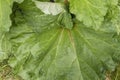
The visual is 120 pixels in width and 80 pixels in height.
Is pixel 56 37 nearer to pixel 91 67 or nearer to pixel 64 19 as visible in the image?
pixel 64 19

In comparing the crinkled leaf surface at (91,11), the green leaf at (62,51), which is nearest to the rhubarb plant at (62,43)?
the green leaf at (62,51)

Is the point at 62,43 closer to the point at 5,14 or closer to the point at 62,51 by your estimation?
the point at 62,51

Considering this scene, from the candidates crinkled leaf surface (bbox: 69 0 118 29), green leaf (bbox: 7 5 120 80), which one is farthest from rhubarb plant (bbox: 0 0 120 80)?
crinkled leaf surface (bbox: 69 0 118 29)

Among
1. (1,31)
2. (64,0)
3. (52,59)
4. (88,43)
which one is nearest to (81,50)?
(88,43)

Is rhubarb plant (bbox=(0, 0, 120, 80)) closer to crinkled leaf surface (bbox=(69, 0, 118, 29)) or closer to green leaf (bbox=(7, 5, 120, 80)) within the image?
green leaf (bbox=(7, 5, 120, 80))

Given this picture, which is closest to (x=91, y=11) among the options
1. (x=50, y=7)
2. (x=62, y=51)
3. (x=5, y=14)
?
(x=50, y=7)

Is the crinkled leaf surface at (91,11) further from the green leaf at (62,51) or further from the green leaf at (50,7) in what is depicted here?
the green leaf at (62,51)
